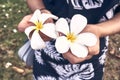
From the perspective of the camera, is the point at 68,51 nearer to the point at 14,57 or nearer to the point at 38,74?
the point at 38,74

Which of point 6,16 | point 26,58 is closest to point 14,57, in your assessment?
point 6,16

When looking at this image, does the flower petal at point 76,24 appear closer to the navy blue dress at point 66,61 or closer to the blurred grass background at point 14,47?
the navy blue dress at point 66,61

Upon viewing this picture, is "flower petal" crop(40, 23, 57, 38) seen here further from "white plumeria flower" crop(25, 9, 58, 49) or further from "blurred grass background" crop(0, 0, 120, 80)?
"blurred grass background" crop(0, 0, 120, 80)

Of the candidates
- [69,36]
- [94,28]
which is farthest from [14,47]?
[69,36]

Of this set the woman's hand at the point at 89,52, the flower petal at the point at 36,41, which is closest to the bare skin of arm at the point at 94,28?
the woman's hand at the point at 89,52

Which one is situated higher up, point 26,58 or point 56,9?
point 56,9

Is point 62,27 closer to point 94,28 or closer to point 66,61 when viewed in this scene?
point 94,28
